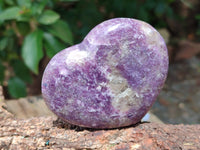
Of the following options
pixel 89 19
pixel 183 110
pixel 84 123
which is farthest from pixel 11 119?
pixel 183 110

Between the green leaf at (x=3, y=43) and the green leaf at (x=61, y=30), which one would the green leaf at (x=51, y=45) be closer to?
the green leaf at (x=61, y=30)

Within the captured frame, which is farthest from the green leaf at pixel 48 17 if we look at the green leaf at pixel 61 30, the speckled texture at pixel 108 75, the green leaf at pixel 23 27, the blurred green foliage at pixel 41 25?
the speckled texture at pixel 108 75

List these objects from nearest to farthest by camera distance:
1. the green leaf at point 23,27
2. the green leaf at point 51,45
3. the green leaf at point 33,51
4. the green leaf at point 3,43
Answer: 1. the green leaf at point 33,51
2. the green leaf at point 51,45
3. the green leaf at point 23,27
4. the green leaf at point 3,43

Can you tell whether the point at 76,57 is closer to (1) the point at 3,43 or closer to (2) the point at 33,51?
(2) the point at 33,51

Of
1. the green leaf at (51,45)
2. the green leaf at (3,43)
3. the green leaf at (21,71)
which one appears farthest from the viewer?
the green leaf at (21,71)

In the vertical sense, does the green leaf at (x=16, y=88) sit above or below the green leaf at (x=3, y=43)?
below

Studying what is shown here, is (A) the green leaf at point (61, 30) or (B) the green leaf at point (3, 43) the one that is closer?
(A) the green leaf at point (61, 30)

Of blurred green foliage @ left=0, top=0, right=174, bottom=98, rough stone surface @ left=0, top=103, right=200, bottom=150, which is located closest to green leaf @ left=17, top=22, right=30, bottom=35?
blurred green foliage @ left=0, top=0, right=174, bottom=98

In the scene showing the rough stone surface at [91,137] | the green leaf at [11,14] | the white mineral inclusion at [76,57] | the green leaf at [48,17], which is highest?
the green leaf at [11,14]
